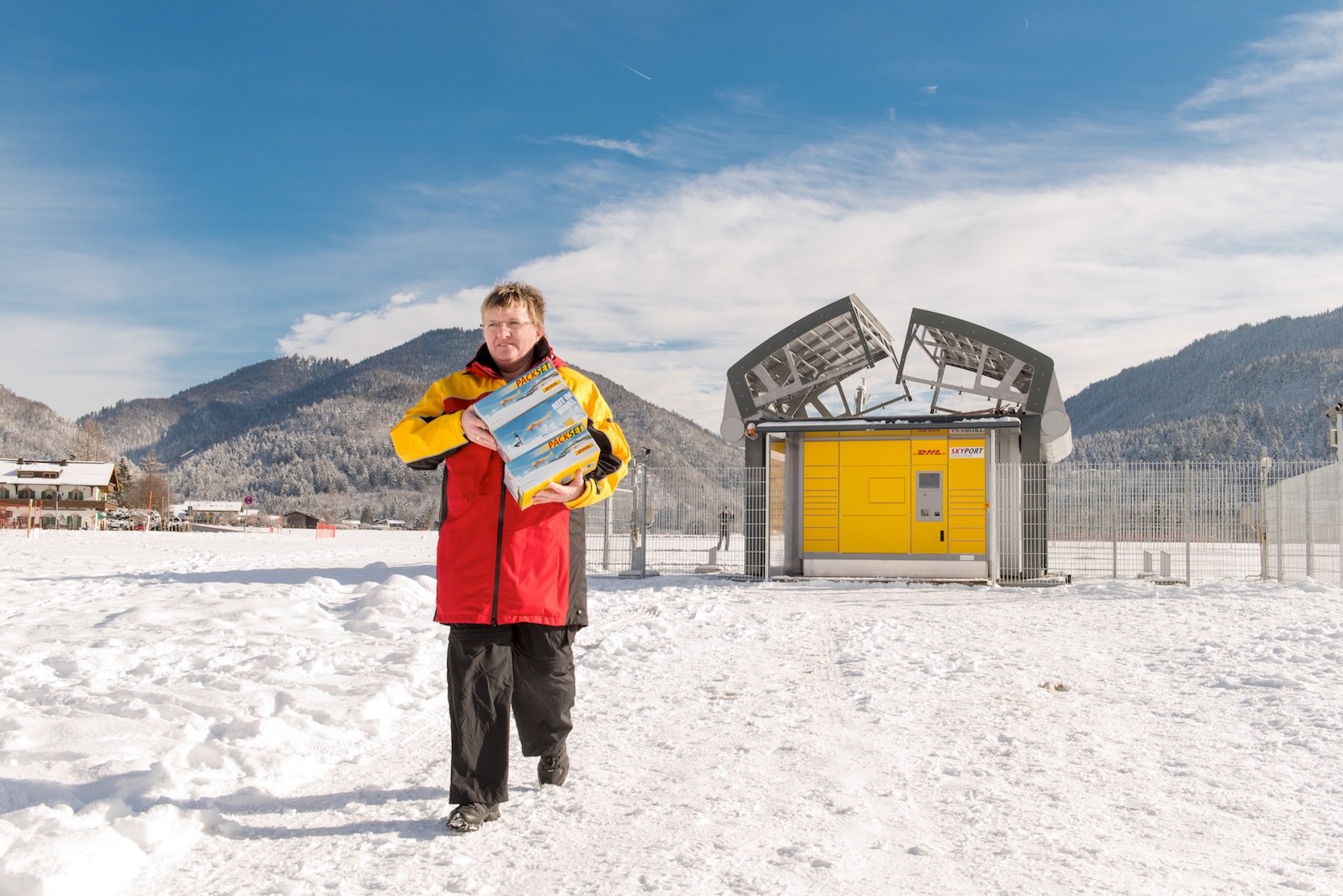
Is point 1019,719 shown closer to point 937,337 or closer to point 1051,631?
point 1051,631

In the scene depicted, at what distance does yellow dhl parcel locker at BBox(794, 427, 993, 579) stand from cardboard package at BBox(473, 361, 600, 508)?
12.7 metres

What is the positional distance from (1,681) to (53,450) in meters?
221

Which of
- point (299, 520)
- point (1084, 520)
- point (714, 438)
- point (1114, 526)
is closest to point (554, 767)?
point (1084, 520)

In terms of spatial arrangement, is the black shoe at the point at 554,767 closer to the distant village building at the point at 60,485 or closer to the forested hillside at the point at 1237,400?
the distant village building at the point at 60,485

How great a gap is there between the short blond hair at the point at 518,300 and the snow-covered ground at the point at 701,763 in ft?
6.19

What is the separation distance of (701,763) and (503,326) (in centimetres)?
220

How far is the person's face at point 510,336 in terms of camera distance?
378 cm

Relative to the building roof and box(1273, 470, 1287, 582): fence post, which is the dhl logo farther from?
the building roof

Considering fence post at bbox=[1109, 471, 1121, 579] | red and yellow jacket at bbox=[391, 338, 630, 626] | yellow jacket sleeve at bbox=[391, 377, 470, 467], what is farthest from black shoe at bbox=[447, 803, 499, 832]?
fence post at bbox=[1109, 471, 1121, 579]

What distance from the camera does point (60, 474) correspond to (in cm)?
8350

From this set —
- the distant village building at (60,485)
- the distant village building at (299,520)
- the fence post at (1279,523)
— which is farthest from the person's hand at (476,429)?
the distant village building at (299,520)

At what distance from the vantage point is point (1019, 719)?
5.60 metres

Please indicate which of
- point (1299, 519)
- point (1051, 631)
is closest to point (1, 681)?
point (1051, 631)

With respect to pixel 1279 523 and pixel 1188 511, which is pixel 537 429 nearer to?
pixel 1188 511
